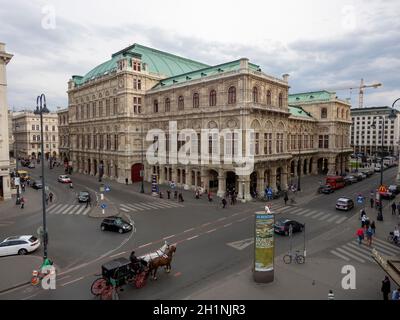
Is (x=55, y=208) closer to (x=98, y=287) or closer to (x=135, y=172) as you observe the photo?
(x=135, y=172)

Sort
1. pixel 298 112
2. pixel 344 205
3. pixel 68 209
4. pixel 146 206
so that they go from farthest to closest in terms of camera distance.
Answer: pixel 298 112 < pixel 146 206 < pixel 68 209 < pixel 344 205

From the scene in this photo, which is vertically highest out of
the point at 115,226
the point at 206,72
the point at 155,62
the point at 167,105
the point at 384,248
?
the point at 155,62

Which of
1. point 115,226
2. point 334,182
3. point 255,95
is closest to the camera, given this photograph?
point 115,226

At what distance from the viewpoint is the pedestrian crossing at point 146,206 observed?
34938 mm

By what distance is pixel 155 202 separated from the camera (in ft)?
128

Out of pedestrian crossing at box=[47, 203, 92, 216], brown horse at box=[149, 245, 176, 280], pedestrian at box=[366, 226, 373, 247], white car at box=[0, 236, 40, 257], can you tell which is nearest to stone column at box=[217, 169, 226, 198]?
pedestrian crossing at box=[47, 203, 92, 216]

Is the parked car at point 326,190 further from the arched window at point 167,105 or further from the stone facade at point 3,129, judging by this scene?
the stone facade at point 3,129

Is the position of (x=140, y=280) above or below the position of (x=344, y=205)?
below

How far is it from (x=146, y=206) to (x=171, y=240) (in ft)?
45.3

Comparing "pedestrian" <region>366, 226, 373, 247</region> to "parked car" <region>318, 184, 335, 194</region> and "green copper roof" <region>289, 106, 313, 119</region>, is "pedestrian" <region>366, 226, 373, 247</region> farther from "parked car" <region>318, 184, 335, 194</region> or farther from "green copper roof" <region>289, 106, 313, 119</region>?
"green copper roof" <region>289, 106, 313, 119</region>

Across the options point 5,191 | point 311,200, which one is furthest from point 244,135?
point 5,191

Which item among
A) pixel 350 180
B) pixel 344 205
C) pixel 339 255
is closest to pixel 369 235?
pixel 339 255

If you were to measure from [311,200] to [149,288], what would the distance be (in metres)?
31.7

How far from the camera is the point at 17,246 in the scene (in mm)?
20719
